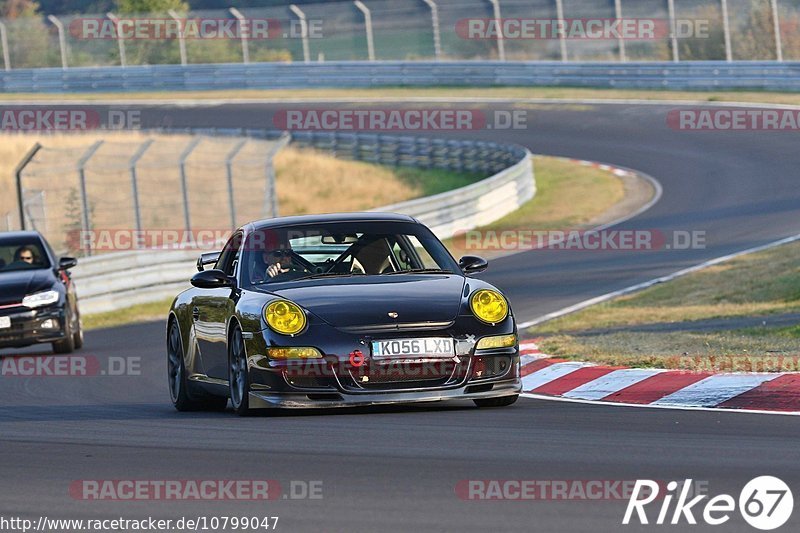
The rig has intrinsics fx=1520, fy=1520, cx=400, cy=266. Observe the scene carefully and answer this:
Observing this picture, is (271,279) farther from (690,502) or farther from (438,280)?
(690,502)

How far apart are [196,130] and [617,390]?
32.3 m

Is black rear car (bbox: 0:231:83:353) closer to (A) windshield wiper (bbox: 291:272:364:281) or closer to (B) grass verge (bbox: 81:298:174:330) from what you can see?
(B) grass verge (bbox: 81:298:174:330)

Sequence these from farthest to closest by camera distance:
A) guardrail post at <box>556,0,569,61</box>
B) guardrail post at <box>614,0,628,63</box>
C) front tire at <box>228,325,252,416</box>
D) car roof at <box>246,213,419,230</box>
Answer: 1. guardrail post at <box>556,0,569,61</box>
2. guardrail post at <box>614,0,628,63</box>
3. car roof at <box>246,213,419,230</box>
4. front tire at <box>228,325,252,416</box>

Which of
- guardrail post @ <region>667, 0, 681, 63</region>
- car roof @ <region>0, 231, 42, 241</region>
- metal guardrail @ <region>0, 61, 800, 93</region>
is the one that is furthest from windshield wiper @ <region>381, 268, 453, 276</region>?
guardrail post @ <region>667, 0, 681, 63</region>

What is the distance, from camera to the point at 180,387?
412 inches

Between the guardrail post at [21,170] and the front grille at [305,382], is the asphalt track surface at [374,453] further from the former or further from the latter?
the guardrail post at [21,170]

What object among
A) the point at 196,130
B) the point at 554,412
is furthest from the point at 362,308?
the point at 196,130

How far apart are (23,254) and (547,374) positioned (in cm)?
793

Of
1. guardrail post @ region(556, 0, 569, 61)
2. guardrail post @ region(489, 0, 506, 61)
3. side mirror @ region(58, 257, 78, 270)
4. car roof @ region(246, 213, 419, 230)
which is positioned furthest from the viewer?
guardrail post @ region(489, 0, 506, 61)

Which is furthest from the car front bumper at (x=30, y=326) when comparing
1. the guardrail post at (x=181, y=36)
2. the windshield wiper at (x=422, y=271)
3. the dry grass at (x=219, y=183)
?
the guardrail post at (x=181, y=36)

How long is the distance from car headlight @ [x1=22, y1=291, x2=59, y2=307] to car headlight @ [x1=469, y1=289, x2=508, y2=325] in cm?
829

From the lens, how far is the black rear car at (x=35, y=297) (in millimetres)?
16047

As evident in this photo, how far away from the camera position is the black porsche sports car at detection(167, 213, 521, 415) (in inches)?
338

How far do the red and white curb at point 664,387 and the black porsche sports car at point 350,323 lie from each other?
0.93 metres
